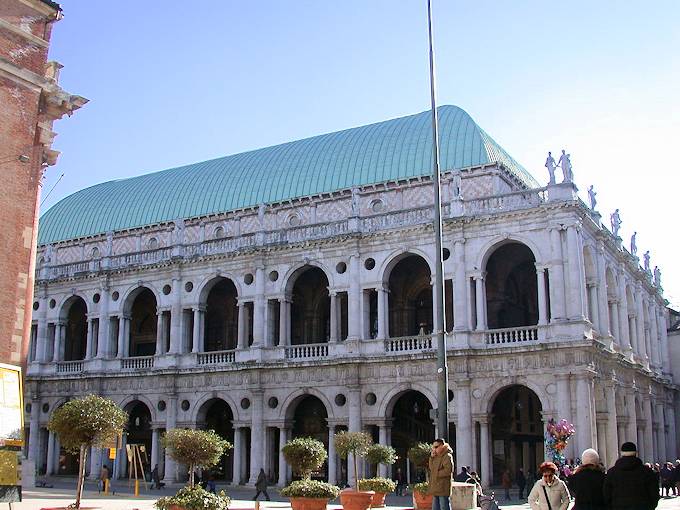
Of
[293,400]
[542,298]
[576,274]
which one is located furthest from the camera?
[293,400]

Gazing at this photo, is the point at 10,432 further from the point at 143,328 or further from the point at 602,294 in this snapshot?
the point at 143,328

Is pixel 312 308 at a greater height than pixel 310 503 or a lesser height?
greater

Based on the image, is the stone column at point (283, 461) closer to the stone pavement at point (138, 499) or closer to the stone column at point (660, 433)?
the stone pavement at point (138, 499)

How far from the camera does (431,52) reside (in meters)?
24.4

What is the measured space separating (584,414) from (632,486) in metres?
27.8

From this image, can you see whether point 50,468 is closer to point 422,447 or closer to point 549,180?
point 422,447

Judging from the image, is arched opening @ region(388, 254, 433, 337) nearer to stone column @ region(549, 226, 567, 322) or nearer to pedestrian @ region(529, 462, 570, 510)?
stone column @ region(549, 226, 567, 322)

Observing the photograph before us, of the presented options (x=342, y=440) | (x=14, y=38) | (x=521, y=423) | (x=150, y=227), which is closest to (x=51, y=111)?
(x=14, y=38)

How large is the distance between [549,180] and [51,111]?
79.1ft

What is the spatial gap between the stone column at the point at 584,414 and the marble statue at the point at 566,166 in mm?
9315

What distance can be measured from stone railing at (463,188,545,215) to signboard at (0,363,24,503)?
1132 inches

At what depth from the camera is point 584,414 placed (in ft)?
121

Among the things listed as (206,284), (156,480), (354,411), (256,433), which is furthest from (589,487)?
(206,284)

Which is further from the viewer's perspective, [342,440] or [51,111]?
[342,440]
